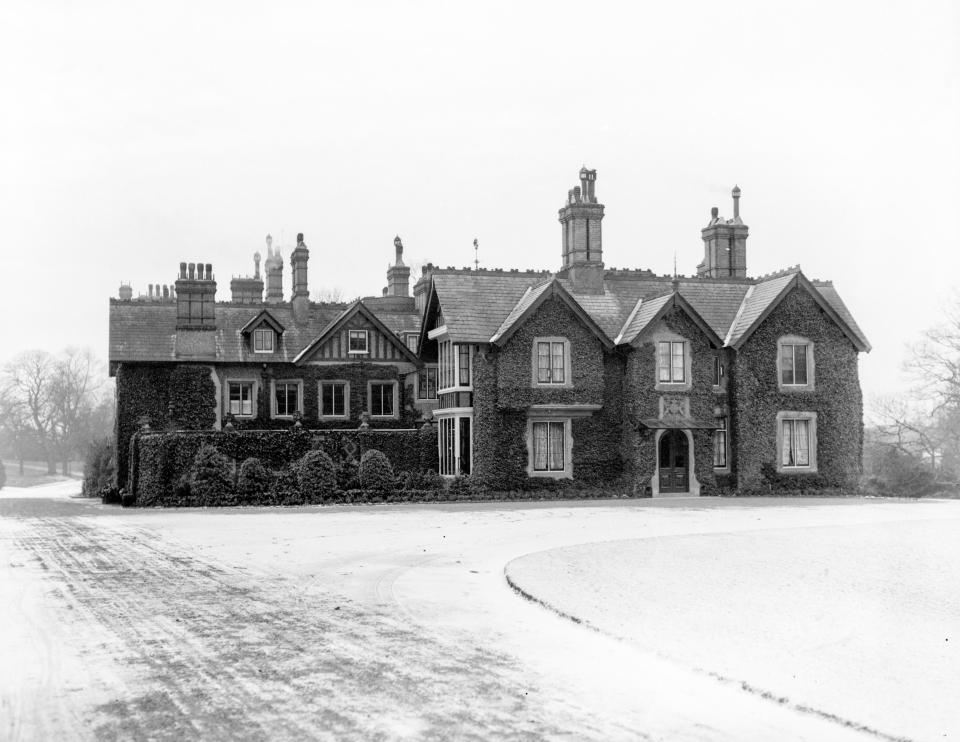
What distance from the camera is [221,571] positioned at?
1750 centimetres

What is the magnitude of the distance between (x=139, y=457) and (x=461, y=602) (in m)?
25.5

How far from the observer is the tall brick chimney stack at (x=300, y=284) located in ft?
154

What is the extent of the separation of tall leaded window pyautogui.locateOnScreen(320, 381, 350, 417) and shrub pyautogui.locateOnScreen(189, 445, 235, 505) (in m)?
9.38

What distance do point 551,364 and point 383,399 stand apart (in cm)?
916

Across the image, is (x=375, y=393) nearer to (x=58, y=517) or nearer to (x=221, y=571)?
(x=58, y=517)

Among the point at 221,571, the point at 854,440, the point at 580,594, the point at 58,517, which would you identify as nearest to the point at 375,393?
the point at 58,517

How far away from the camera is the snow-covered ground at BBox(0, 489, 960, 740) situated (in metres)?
8.54

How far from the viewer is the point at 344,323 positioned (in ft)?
147

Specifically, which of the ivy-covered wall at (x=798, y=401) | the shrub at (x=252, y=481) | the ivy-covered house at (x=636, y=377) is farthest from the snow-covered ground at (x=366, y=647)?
the ivy-covered wall at (x=798, y=401)

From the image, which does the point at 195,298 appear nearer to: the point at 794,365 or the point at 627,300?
the point at 627,300

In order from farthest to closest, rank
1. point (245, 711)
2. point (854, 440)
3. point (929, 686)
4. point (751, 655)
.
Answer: point (854, 440), point (751, 655), point (929, 686), point (245, 711)

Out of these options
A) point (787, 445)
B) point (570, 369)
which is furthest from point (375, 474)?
point (787, 445)

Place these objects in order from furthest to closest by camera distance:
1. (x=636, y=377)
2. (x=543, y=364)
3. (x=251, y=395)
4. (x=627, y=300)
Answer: (x=251, y=395) → (x=627, y=300) → (x=636, y=377) → (x=543, y=364)

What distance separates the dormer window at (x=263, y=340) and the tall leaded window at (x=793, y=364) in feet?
67.4
